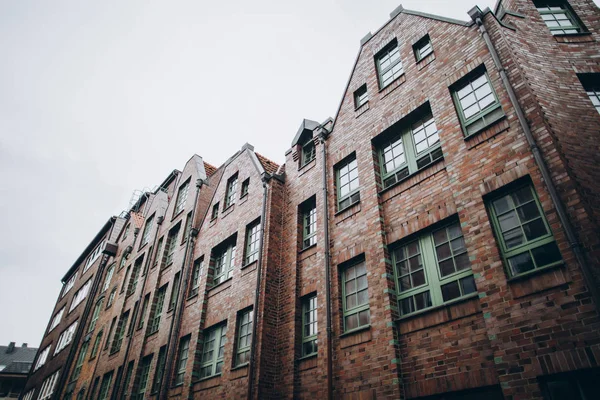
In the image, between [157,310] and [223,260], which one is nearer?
[223,260]

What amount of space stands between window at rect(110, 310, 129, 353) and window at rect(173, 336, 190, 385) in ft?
22.9

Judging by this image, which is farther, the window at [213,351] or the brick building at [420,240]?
the window at [213,351]

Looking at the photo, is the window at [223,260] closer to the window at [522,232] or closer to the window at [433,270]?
the window at [433,270]

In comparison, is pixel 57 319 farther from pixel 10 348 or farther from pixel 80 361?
pixel 10 348

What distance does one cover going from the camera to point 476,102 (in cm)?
873

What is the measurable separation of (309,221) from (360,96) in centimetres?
441

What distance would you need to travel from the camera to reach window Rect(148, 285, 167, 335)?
17.4 m

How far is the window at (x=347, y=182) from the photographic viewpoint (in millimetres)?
11005

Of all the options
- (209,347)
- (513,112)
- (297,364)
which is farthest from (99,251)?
(513,112)

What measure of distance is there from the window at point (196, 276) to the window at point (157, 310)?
9.20ft

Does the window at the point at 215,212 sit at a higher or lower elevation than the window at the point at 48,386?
higher

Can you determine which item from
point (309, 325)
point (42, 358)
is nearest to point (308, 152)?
point (309, 325)

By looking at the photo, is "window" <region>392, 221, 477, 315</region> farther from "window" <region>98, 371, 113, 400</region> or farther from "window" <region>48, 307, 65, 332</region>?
"window" <region>48, 307, 65, 332</region>

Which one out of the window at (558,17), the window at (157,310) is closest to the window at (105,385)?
the window at (157,310)
